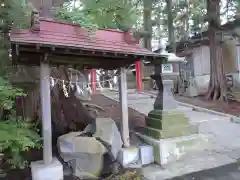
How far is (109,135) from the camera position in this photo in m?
6.00

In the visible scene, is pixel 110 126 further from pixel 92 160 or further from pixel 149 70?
pixel 149 70

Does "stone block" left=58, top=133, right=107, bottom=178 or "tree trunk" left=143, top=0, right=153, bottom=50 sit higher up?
"tree trunk" left=143, top=0, right=153, bottom=50

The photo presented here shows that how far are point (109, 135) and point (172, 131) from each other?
5.82ft

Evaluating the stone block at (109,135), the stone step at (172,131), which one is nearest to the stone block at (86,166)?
the stone block at (109,135)

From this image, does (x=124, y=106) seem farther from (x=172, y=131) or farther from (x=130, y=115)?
(x=130, y=115)

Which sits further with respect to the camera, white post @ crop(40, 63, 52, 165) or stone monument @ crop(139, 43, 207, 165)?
stone monument @ crop(139, 43, 207, 165)

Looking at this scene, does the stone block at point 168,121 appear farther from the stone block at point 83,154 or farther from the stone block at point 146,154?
the stone block at point 83,154

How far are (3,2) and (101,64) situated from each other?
112 inches

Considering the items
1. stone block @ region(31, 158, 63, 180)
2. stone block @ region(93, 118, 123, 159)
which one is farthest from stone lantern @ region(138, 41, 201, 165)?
stone block @ region(31, 158, 63, 180)

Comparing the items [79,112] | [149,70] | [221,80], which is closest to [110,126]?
[79,112]

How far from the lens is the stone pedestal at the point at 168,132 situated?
6.18m

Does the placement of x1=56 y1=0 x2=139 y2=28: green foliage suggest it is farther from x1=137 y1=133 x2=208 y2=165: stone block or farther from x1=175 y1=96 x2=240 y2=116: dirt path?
x1=175 y1=96 x2=240 y2=116: dirt path

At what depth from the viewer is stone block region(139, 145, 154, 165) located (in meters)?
A: 6.21

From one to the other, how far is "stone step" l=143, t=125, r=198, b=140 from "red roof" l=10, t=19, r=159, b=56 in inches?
84.9
